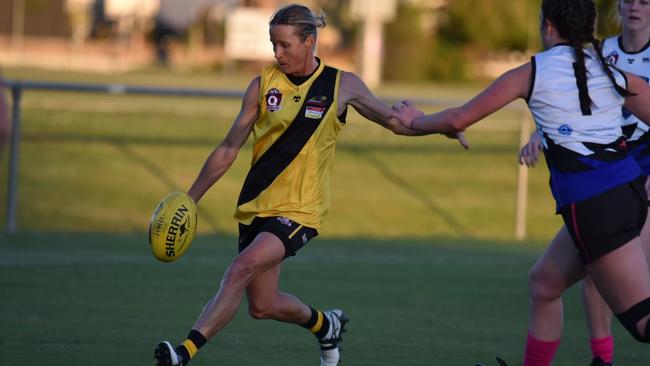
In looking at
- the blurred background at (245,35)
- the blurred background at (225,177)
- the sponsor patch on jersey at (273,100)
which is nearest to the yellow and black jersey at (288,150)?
the sponsor patch on jersey at (273,100)

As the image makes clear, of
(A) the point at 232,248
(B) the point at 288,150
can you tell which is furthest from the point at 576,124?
(A) the point at 232,248

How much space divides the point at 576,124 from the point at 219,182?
41.6 feet

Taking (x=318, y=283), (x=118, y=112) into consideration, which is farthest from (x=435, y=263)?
(x=118, y=112)

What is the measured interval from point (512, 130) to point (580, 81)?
747 inches

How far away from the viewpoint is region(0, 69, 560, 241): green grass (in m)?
16.4

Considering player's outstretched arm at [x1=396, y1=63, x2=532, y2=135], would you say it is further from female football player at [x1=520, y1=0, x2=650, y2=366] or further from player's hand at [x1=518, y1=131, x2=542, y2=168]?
Result: female football player at [x1=520, y1=0, x2=650, y2=366]

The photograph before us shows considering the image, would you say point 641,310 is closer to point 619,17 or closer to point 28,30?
point 619,17

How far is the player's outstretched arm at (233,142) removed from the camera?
6.54 meters

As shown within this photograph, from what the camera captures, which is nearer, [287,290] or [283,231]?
[283,231]

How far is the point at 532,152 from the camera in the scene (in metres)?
6.29

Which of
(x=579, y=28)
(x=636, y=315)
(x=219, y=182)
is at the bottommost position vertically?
(x=219, y=182)

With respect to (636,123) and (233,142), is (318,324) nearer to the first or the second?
(233,142)

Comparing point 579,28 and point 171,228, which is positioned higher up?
point 579,28

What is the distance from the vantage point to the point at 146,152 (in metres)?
18.6
